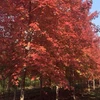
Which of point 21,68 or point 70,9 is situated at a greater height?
point 70,9

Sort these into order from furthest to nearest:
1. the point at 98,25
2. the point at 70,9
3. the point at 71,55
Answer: the point at 98,25
the point at 71,55
the point at 70,9

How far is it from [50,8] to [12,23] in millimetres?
2068

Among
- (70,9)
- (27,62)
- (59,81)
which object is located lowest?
(59,81)

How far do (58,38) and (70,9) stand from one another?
2.19 meters

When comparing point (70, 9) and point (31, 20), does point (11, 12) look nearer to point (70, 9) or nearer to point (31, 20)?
point (31, 20)

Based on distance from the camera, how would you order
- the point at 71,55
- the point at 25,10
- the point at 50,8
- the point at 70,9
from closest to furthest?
the point at 50,8
the point at 25,10
the point at 70,9
the point at 71,55

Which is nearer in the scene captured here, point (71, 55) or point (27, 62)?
point (27, 62)

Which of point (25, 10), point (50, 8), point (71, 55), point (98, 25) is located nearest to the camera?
point (50, 8)

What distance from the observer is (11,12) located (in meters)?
10.0

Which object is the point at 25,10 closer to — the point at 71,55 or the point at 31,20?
the point at 31,20

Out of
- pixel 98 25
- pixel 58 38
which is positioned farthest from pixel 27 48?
pixel 98 25

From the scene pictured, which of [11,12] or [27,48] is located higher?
[11,12]

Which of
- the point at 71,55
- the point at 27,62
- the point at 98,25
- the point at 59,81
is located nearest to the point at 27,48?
the point at 27,62

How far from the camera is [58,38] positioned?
1101 centimetres
